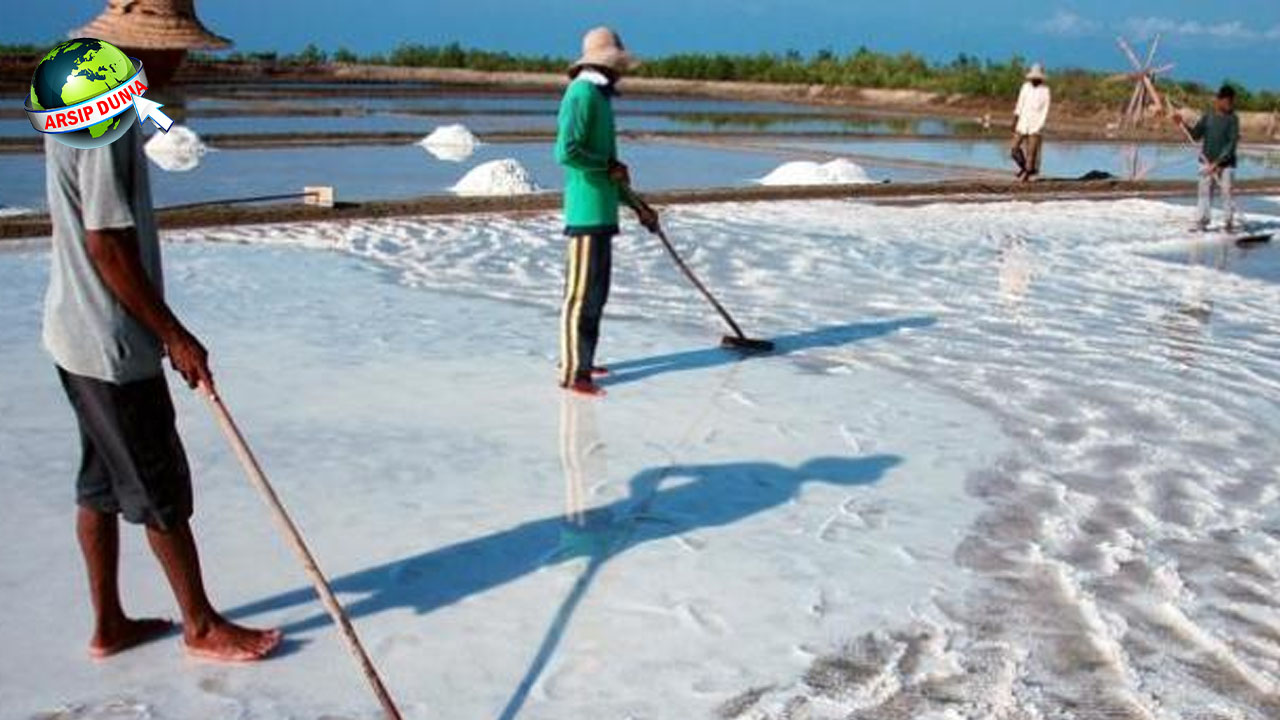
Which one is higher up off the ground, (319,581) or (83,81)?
(83,81)

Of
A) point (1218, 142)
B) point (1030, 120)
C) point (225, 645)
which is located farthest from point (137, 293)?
point (1030, 120)

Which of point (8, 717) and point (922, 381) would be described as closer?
point (8, 717)

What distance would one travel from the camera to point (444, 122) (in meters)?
24.5

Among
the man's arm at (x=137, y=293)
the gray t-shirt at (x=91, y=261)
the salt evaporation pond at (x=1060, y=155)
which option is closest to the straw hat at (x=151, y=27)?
the gray t-shirt at (x=91, y=261)

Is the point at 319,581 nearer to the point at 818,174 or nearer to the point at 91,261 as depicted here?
the point at 91,261

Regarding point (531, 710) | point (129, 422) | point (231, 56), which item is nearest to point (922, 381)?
point (531, 710)

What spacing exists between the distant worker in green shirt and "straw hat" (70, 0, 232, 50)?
9201 millimetres

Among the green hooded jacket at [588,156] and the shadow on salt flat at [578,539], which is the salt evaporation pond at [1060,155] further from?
the shadow on salt flat at [578,539]

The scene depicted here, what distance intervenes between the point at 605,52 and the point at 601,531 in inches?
79.2

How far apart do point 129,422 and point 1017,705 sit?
200 cm

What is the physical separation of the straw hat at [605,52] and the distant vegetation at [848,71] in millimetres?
29301

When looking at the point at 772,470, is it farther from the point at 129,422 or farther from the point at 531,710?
the point at 129,422

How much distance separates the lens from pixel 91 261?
2590 millimetres

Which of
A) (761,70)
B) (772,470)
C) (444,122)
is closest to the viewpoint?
(772,470)
